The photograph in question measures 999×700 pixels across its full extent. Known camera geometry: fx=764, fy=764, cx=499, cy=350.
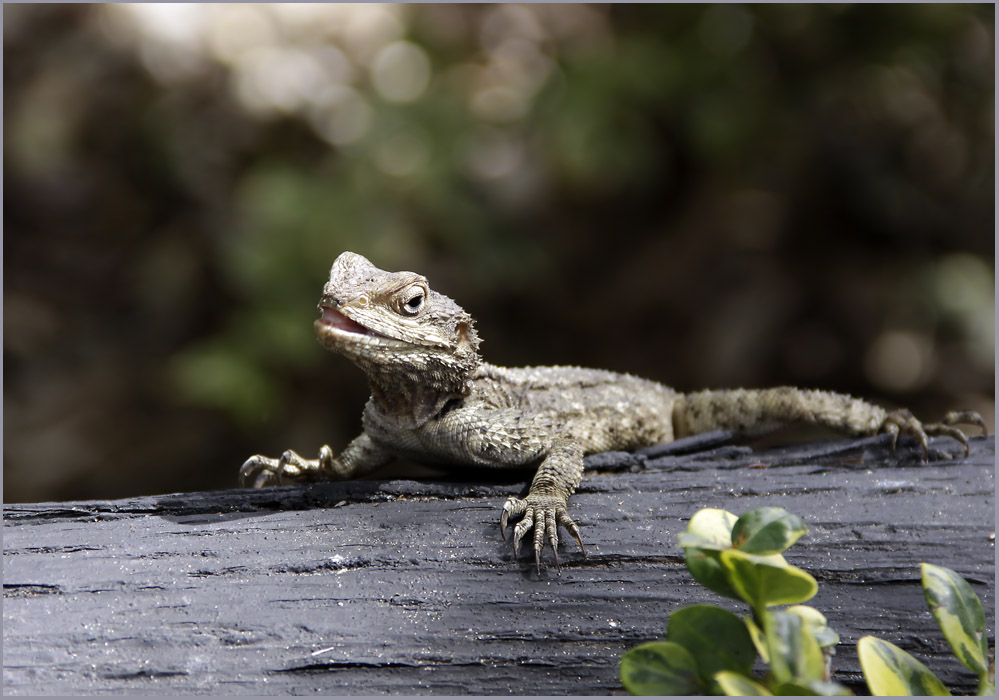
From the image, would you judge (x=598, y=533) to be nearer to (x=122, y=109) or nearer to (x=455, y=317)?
(x=455, y=317)

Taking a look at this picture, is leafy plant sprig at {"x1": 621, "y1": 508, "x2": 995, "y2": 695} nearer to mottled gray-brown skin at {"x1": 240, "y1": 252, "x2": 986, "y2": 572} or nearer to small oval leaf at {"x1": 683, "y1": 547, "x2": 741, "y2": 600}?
small oval leaf at {"x1": 683, "y1": 547, "x2": 741, "y2": 600}

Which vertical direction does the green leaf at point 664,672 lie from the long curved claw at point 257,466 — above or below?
below

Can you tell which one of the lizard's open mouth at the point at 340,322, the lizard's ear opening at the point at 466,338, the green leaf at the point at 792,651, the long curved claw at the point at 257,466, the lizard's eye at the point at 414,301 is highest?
the lizard's eye at the point at 414,301

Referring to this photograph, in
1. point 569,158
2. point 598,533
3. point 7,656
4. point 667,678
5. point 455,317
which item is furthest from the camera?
point 569,158

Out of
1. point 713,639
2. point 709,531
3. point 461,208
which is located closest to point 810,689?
point 713,639

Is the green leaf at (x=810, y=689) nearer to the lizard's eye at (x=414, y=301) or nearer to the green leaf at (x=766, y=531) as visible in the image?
the green leaf at (x=766, y=531)

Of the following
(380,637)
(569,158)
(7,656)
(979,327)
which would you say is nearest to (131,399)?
(569,158)

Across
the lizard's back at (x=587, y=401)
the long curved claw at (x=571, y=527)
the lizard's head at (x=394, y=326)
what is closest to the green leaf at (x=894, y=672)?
the long curved claw at (x=571, y=527)
